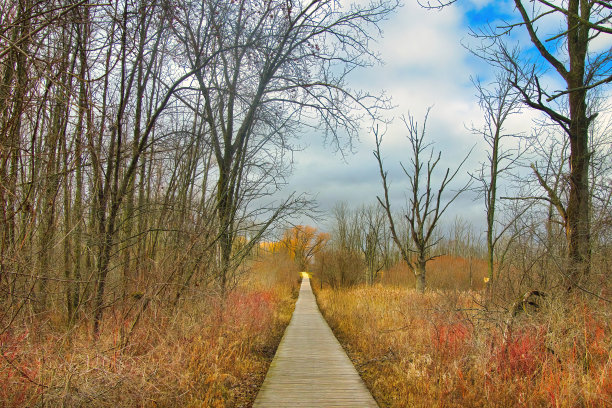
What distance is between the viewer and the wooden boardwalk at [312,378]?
5.43m

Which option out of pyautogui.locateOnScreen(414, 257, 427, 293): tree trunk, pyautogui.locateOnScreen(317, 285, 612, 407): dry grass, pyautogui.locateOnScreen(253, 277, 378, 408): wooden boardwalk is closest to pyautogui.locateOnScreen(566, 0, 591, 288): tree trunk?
pyautogui.locateOnScreen(317, 285, 612, 407): dry grass

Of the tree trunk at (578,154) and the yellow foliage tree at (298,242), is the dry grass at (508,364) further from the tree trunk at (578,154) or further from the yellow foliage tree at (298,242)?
the yellow foliage tree at (298,242)

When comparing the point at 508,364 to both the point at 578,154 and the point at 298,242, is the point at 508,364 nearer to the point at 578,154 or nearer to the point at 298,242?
the point at 578,154

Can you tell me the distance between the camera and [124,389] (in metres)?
3.80

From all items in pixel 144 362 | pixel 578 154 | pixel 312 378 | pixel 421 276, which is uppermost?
pixel 578 154

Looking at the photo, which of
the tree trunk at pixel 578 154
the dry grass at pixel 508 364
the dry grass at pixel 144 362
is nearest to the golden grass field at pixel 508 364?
the dry grass at pixel 508 364

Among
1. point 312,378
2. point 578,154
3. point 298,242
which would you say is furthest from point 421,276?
point 298,242

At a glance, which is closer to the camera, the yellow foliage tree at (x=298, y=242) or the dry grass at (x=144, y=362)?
the dry grass at (x=144, y=362)

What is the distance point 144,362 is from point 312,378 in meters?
2.96

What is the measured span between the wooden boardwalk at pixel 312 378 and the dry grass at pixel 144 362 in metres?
0.30

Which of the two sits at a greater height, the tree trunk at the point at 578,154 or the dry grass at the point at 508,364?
the tree trunk at the point at 578,154

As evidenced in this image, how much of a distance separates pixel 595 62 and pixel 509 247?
3.65 m

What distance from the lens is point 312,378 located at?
6633mm

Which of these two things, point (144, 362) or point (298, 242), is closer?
point (144, 362)
